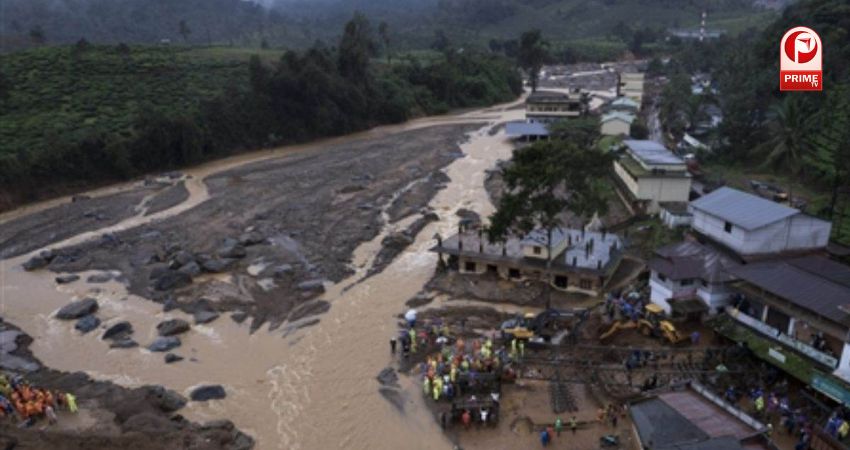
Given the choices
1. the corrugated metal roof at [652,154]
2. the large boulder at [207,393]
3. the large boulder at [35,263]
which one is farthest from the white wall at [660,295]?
the large boulder at [35,263]

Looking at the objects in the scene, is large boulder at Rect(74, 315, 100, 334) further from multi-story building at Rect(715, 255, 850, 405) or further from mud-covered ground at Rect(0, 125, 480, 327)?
multi-story building at Rect(715, 255, 850, 405)

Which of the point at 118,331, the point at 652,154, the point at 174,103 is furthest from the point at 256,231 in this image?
the point at 174,103

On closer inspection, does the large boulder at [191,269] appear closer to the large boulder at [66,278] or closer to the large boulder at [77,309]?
the large boulder at [77,309]

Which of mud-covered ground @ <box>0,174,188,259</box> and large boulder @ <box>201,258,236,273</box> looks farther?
mud-covered ground @ <box>0,174,188,259</box>

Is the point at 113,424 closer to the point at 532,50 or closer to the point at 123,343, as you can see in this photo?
the point at 123,343

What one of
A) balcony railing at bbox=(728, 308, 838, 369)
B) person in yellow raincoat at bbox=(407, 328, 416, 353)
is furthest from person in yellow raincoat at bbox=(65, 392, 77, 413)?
balcony railing at bbox=(728, 308, 838, 369)
